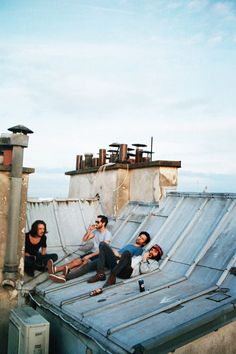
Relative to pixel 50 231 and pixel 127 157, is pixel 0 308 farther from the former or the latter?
pixel 127 157

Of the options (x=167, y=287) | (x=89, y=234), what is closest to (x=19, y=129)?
(x=89, y=234)

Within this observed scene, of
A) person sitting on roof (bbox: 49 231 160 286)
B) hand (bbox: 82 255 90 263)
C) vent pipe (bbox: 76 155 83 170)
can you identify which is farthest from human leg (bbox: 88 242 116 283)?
vent pipe (bbox: 76 155 83 170)

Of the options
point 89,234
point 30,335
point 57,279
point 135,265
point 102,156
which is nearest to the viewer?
point 30,335

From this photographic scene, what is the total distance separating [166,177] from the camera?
9.02 metres

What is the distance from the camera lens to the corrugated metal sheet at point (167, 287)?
4660 millimetres

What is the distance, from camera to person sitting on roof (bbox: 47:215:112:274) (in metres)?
7.64

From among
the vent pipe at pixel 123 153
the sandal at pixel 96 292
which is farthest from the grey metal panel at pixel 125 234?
the sandal at pixel 96 292

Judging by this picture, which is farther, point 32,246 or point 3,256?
point 32,246

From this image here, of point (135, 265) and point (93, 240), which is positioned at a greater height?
point (93, 240)

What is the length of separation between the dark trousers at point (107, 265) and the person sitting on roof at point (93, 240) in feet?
0.66

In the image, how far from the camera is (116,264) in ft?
23.7

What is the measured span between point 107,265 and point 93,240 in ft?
5.80

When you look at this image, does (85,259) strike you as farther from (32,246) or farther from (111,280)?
(111,280)

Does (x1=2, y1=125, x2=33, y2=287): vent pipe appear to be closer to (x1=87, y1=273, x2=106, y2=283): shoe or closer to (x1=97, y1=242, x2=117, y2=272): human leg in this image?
(x1=87, y1=273, x2=106, y2=283): shoe
